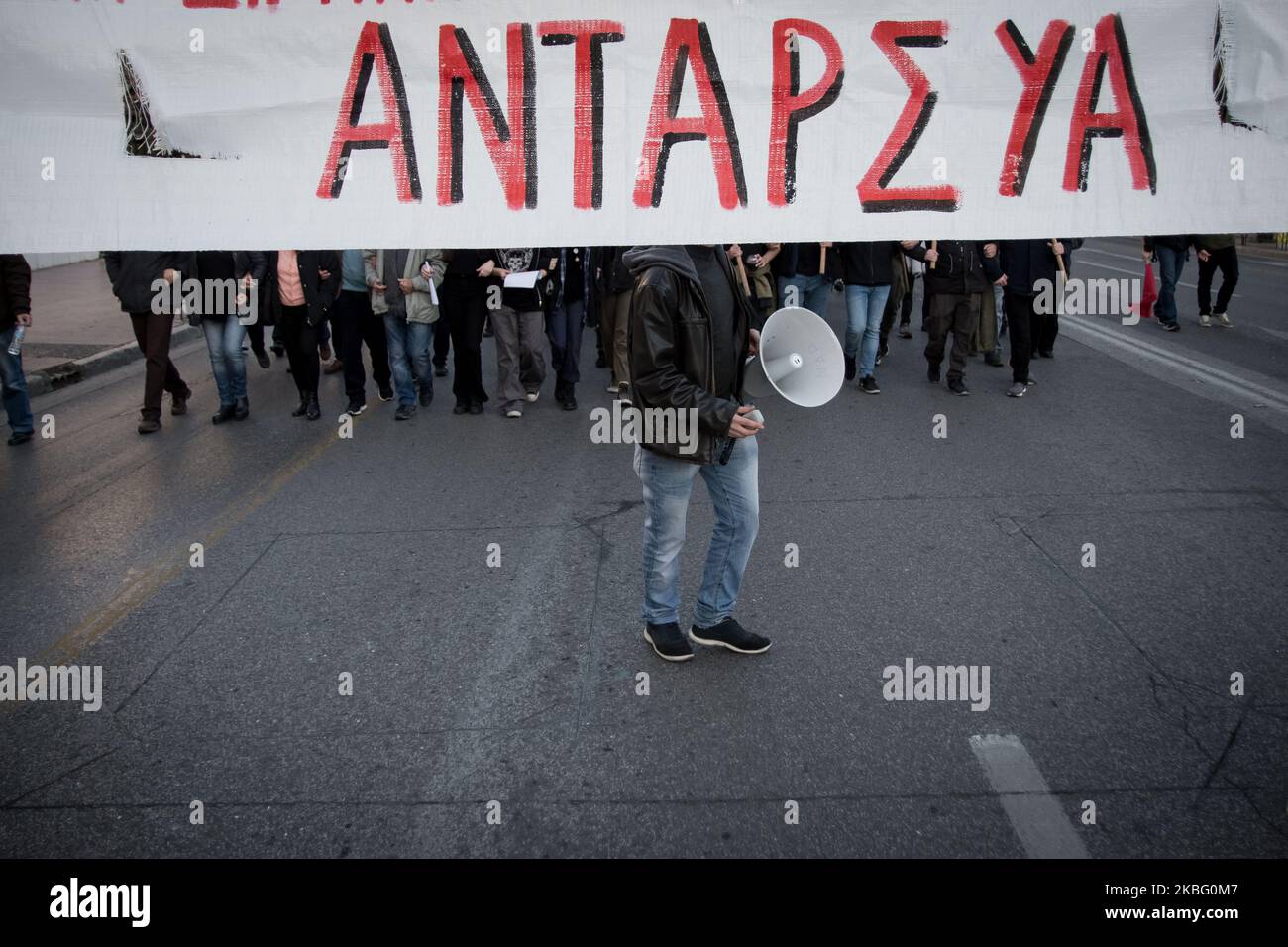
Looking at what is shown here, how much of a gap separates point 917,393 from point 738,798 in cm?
636

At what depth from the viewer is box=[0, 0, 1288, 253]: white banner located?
2635 mm

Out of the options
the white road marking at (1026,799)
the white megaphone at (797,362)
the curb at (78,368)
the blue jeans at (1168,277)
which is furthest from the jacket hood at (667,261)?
the blue jeans at (1168,277)

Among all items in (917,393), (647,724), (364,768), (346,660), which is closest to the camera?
(364,768)

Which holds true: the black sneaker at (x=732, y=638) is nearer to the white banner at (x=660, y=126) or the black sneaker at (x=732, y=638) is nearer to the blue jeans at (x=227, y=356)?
the white banner at (x=660, y=126)

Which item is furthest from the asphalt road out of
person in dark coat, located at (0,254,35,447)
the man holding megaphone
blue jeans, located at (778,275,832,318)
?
blue jeans, located at (778,275,832,318)

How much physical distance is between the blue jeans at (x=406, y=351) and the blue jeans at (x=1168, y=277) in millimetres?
9076

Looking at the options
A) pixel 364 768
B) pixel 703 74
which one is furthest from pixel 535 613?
pixel 703 74

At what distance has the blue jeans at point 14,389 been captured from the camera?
750cm

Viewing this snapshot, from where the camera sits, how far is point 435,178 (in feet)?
8.95

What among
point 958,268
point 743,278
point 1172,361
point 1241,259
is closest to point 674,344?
point 743,278

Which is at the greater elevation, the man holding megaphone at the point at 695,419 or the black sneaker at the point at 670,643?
the man holding megaphone at the point at 695,419

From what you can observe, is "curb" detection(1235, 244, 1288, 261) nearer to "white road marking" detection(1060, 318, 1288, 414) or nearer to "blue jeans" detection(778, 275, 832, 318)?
"white road marking" detection(1060, 318, 1288, 414)

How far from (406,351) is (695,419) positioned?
568 centimetres
